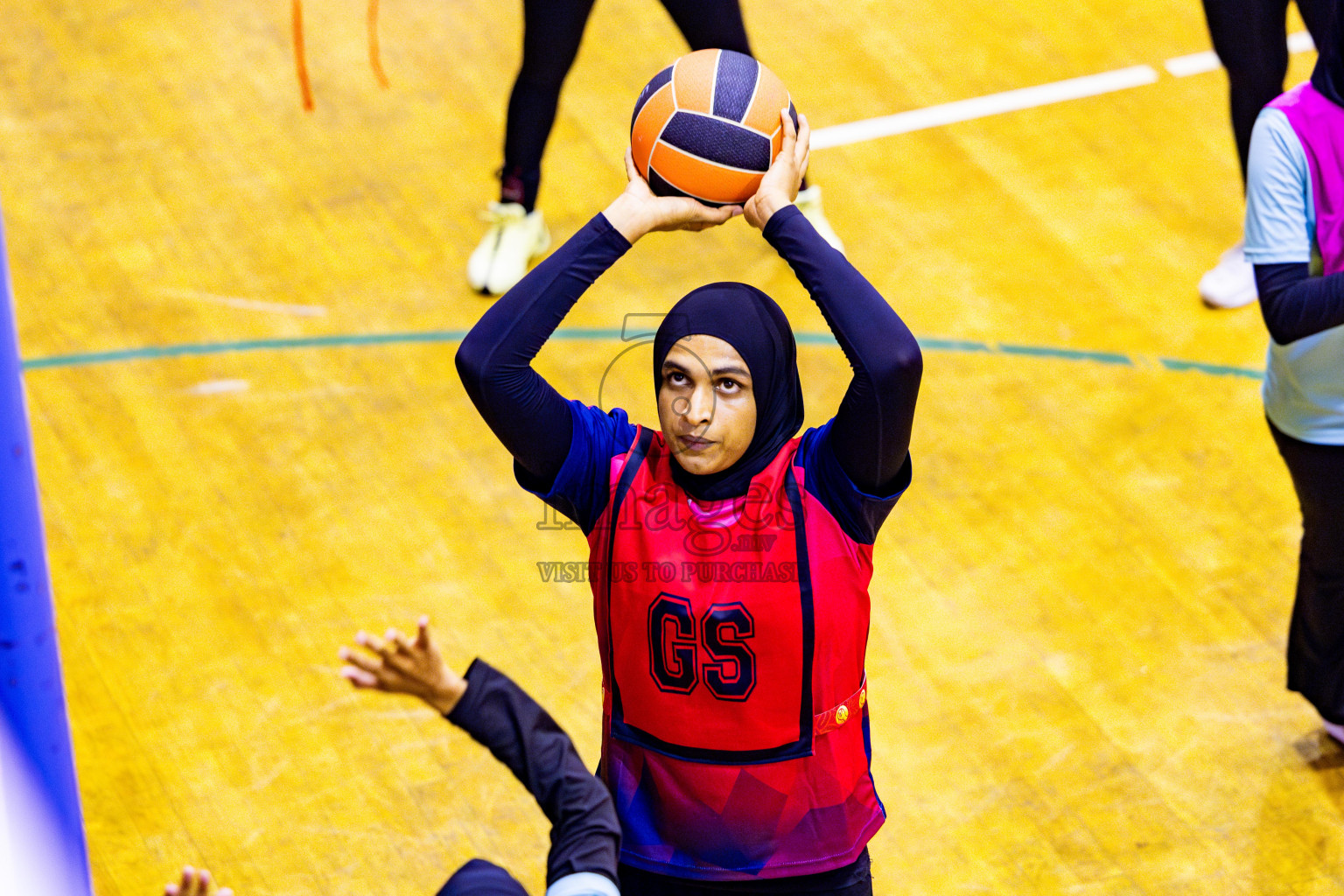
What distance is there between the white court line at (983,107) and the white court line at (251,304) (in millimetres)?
1774

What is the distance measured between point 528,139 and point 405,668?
10.0ft

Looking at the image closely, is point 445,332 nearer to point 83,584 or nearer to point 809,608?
point 83,584

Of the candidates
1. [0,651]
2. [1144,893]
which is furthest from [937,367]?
[0,651]

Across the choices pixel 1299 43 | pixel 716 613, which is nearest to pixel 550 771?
pixel 716 613

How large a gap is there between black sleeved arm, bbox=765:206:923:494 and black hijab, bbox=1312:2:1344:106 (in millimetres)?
1214

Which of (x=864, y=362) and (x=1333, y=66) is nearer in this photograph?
(x=864, y=362)

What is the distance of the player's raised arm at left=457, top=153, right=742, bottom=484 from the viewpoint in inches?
91.6

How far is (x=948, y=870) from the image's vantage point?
3.29 m

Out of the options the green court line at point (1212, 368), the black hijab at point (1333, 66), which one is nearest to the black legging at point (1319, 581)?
the black hijab at point (1333, 66)

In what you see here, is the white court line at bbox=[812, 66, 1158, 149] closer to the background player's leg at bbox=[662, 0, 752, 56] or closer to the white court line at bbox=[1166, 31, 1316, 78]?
the white court line at bbox=[1166, 31, 1316, 78]

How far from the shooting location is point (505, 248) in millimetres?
4789

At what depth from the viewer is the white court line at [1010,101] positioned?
5.43 metres

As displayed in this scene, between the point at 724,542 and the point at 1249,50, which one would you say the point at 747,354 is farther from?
the point at 1249,50

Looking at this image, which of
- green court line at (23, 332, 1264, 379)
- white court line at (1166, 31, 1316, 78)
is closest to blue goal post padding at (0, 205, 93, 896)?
green court line at (23, 332, 1264, 379)
